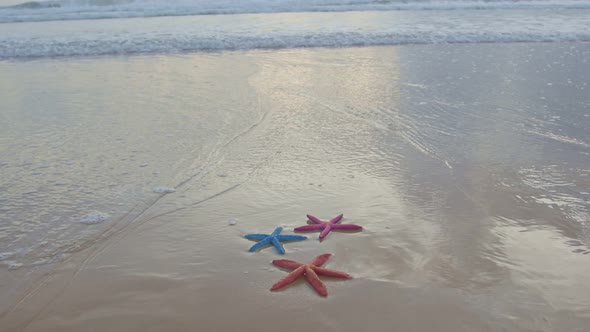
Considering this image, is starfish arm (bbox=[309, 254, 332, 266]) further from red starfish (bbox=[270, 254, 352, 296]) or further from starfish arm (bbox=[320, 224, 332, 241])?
starfish arm (bbox=[320, 224, 332, 241])

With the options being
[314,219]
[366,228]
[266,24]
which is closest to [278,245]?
[314,219]

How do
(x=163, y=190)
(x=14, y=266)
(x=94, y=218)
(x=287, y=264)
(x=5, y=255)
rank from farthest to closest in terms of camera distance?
(x=163, y=190) → (x=94, y=218) → (x=5, y=255) → (x=14, y=266) → (x=287, y=264)

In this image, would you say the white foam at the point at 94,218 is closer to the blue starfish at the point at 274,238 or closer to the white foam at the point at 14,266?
the white foam at the point at 14,266

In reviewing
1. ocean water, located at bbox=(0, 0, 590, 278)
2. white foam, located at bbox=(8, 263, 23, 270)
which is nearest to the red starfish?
ocean water, located at bbox=(0, 0, 590, 278)

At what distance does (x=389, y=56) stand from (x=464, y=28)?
18.3ft

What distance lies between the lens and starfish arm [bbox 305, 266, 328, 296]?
342cm

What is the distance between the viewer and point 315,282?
3.48 meters

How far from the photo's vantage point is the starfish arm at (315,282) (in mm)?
3424

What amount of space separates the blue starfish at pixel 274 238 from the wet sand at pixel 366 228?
0.06m

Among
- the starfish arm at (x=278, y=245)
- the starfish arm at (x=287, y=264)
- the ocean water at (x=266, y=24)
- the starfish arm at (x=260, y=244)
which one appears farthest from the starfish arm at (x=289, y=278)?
the ocean water at (x=266, y=24)

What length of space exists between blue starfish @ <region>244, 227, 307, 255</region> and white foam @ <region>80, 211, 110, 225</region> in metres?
1.30

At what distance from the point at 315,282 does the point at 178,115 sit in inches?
187

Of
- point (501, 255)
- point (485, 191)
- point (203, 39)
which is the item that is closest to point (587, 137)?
point (485, 191)

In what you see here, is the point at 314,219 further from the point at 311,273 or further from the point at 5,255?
the point at 5,255
